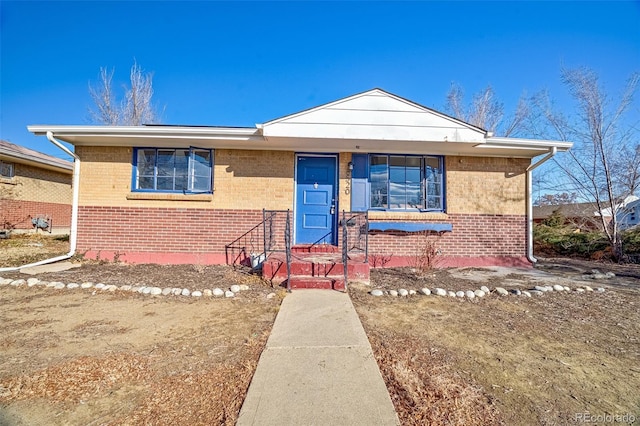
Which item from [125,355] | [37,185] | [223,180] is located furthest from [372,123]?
[37,185]

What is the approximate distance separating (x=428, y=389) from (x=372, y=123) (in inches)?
198

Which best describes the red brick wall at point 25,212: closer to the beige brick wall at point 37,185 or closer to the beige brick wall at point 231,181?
the beige brick wall at point 37,185

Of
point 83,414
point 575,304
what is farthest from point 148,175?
point 575,304

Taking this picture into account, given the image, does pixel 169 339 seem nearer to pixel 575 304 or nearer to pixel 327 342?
pixel 327 342

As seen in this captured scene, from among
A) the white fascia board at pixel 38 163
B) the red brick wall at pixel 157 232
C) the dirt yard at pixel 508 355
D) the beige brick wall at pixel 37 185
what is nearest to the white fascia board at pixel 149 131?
the red brick wall at pixel 157 232

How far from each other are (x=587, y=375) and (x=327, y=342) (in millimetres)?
2153

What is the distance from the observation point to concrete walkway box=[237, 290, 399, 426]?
6.11ft

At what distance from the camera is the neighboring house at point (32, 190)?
38.1 feet

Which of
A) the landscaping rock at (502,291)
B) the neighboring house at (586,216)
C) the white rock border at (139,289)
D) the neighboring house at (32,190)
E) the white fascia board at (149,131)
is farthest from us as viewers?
the neighboring house at (32,190)

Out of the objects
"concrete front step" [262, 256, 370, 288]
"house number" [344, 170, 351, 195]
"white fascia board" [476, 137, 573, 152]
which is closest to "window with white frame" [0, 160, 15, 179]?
"concrete front step" [262, 256, 370, 288]

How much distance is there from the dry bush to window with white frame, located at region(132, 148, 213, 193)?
5548mm

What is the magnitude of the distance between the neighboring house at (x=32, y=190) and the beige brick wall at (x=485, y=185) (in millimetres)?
15395

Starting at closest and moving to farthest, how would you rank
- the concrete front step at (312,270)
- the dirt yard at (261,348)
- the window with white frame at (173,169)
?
the dirt yard at (261,348) → the concrete front step at (312,270) → the window with white frame at (173,169)

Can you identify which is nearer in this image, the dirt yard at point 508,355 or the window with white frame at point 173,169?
the dirt yard at point 508,355
